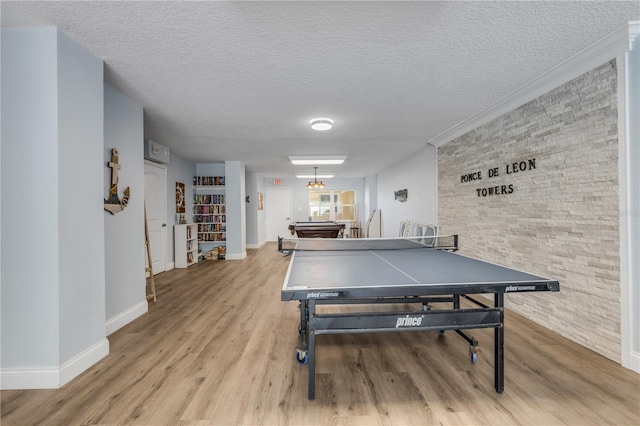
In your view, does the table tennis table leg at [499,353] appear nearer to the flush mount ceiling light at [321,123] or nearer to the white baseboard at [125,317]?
the flush mount ceiling light at [321,123]

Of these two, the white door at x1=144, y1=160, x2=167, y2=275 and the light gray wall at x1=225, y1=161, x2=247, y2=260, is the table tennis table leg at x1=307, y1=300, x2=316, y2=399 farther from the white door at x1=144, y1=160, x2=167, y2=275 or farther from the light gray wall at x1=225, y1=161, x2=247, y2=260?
the light gray wall at x1=225, y1=161, x2=247, y2=260

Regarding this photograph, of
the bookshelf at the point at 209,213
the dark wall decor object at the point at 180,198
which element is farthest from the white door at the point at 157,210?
the bookshelf at the point at 209,213

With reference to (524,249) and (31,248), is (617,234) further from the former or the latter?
(31,248)

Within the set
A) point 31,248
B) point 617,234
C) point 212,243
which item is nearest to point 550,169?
point 617,234

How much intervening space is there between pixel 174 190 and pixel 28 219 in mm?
4370

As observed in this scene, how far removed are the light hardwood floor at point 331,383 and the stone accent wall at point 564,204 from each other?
296mm

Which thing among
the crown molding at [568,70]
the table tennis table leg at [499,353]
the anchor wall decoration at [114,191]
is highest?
the crown molding at [568,70]

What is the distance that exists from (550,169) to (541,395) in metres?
2.00

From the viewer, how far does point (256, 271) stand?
5.49m

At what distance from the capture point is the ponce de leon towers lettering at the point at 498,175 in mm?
2973

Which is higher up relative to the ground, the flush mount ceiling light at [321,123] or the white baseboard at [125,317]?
the flush mount ceiling light at [321,123]

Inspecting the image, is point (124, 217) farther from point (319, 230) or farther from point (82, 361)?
point (319, 230)

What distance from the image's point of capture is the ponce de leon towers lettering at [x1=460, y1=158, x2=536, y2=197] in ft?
9.75

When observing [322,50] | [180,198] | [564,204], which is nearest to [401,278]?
[322,50]
